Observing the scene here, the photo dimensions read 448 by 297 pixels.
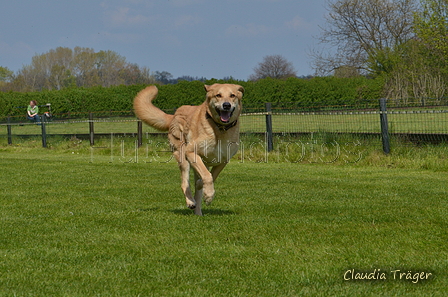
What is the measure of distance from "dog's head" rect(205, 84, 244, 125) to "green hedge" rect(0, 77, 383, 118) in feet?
117

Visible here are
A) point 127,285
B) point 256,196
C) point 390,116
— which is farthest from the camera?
point 390,116

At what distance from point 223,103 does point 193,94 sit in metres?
38.6

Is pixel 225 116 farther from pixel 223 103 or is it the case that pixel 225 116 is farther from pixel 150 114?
pixel 150 114

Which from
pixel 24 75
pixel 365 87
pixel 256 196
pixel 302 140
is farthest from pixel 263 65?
pixel 256 196

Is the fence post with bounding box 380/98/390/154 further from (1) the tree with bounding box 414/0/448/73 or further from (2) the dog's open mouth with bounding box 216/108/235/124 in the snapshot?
(1) the tree with bounding box 414/0/448/73

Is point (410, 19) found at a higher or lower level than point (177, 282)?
higher

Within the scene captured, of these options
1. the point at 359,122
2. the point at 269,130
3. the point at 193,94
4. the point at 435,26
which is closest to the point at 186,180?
the point at 359,122

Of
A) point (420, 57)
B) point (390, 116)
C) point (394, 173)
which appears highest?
point (420, 57)

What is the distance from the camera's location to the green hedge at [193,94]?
4362cm

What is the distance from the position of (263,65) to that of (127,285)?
113 m

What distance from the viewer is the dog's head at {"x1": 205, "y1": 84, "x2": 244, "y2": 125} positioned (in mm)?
6461

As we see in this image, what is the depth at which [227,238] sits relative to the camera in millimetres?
5508

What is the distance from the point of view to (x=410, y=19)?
42.0 metres

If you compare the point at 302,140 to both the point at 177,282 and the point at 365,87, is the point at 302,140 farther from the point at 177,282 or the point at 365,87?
the point at 365,87
